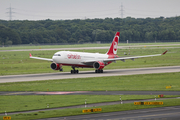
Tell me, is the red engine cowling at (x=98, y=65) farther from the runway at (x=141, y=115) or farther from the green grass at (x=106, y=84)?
the runway at (x=141, y=115)

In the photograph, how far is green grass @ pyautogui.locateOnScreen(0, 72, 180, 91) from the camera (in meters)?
41.8

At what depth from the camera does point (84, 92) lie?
39125 mm

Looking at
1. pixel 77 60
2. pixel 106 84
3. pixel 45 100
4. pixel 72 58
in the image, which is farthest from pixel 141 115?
pixel 77 60

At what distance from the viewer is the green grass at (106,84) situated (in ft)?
137

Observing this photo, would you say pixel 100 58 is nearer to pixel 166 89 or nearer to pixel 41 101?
pixel 166 89

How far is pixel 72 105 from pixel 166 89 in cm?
1439

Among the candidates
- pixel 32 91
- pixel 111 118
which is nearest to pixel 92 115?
pixel 111 118

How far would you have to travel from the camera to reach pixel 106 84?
1802 inches

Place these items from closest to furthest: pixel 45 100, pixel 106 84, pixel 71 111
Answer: pixel 71 111 → pixel 45 100 → pixel 106 84

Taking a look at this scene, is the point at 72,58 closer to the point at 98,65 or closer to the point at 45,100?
the point at 98,65

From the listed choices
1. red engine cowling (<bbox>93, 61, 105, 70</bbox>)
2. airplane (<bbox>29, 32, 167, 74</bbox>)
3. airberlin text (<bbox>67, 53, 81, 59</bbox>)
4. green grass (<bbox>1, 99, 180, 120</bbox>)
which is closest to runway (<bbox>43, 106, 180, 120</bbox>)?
green grass (<bbox>1, 99, 180, 120</bbox>)

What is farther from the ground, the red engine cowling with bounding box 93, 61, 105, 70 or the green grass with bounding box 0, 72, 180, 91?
the red engine cowling with bounding box 93, 61, 105, 70

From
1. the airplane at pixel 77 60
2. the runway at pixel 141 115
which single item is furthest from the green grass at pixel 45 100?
the airplane at pixel 77 60

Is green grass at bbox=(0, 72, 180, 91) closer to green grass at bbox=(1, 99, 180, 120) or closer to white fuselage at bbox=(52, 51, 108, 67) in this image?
green grass at bbox=(1, 99, 180, 120)
